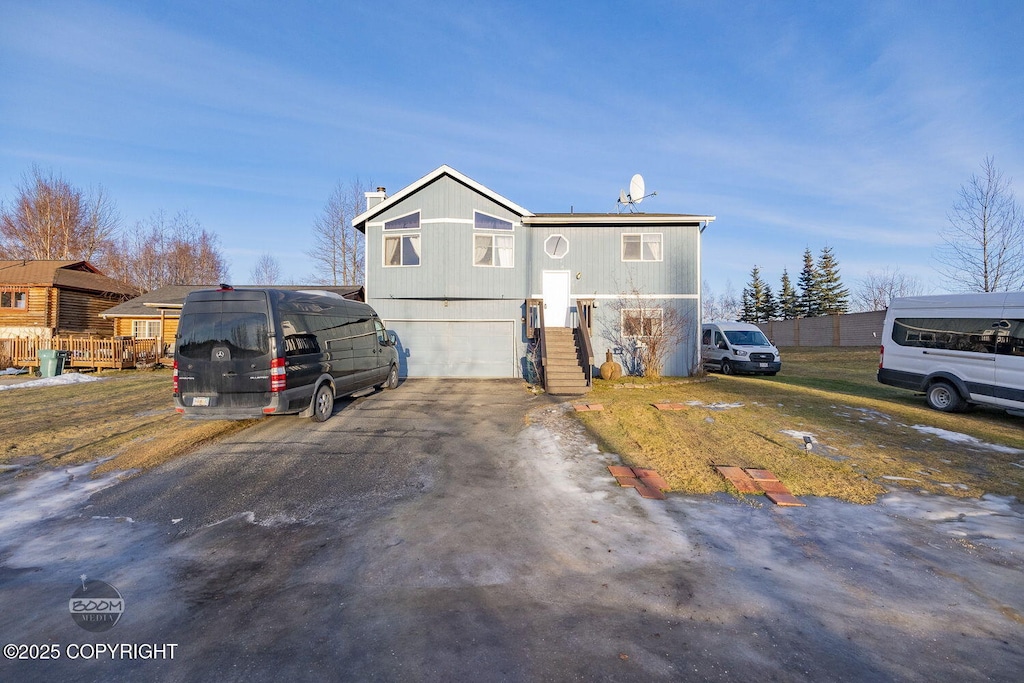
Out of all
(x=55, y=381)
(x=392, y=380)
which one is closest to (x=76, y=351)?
(x=55, y=381)

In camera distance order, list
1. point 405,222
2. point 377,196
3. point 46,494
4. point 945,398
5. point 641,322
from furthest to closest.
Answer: point 377,196, point 405,222, point 641,322, point 945,398, point 46,494

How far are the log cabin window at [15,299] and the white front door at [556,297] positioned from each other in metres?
29.8

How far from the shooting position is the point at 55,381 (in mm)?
15289

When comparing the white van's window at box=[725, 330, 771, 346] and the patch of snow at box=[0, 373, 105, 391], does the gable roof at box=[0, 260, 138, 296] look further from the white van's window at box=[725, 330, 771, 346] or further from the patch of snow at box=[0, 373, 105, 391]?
the white van's window at box=[725, 330, 771, 346]

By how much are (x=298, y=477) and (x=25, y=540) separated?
235cm

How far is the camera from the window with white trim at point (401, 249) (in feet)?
54.7

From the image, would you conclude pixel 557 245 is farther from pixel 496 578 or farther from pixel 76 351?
pixel 76 351

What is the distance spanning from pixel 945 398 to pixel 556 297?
1074 centimetres

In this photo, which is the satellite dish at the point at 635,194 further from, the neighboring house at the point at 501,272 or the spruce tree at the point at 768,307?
the spruce tree at the point at 768,307

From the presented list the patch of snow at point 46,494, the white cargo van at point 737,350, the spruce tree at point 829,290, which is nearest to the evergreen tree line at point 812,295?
the spruce tree at point 829,290

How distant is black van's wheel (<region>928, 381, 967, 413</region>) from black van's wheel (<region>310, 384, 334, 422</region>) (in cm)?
1271

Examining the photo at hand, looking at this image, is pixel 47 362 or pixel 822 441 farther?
pixel 47 362

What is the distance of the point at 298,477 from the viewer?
5777 millimetres

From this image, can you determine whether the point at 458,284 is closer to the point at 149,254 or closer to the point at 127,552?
the point at 127,552
